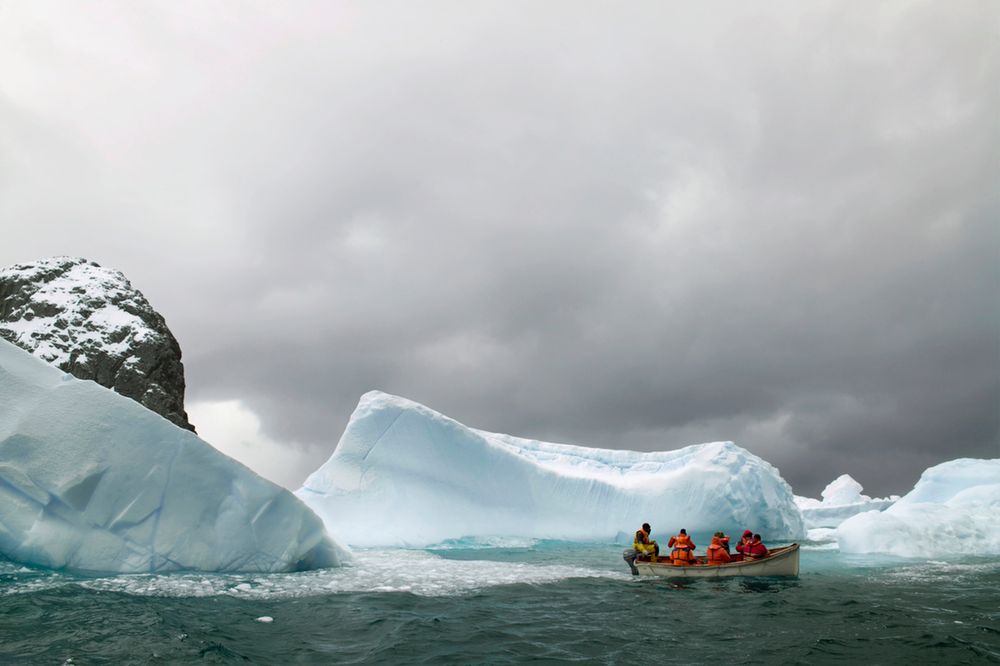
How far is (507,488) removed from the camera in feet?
82.7

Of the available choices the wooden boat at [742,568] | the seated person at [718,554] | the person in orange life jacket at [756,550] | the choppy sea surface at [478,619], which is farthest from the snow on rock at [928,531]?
the seated person at [718,554]

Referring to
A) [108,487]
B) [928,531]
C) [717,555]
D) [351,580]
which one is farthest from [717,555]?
[108,487]

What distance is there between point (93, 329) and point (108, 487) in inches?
1540

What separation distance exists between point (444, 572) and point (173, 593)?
5.80 m

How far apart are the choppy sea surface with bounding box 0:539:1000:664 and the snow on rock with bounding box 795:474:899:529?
34081mm

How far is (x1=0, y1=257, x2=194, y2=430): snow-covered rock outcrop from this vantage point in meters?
42.9

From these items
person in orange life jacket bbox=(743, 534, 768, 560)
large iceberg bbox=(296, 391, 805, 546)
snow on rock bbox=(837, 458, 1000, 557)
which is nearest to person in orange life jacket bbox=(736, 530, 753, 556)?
person in orange life jacket bbox=(743, 534, 768, 560)

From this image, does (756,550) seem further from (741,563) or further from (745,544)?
(741,563)

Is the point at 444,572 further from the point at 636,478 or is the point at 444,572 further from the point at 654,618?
the point at 636,478

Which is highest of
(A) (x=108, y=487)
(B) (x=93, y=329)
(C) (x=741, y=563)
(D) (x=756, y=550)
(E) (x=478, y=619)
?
(B) (x=93, y=329)

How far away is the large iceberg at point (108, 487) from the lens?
432 inches

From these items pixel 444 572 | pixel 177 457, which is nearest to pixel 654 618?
pixel 444 572

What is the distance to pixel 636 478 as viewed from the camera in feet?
95.9

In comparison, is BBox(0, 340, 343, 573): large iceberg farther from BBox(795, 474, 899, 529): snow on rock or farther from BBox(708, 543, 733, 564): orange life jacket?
BBox(795, 474, 899, 529): snow on rock
